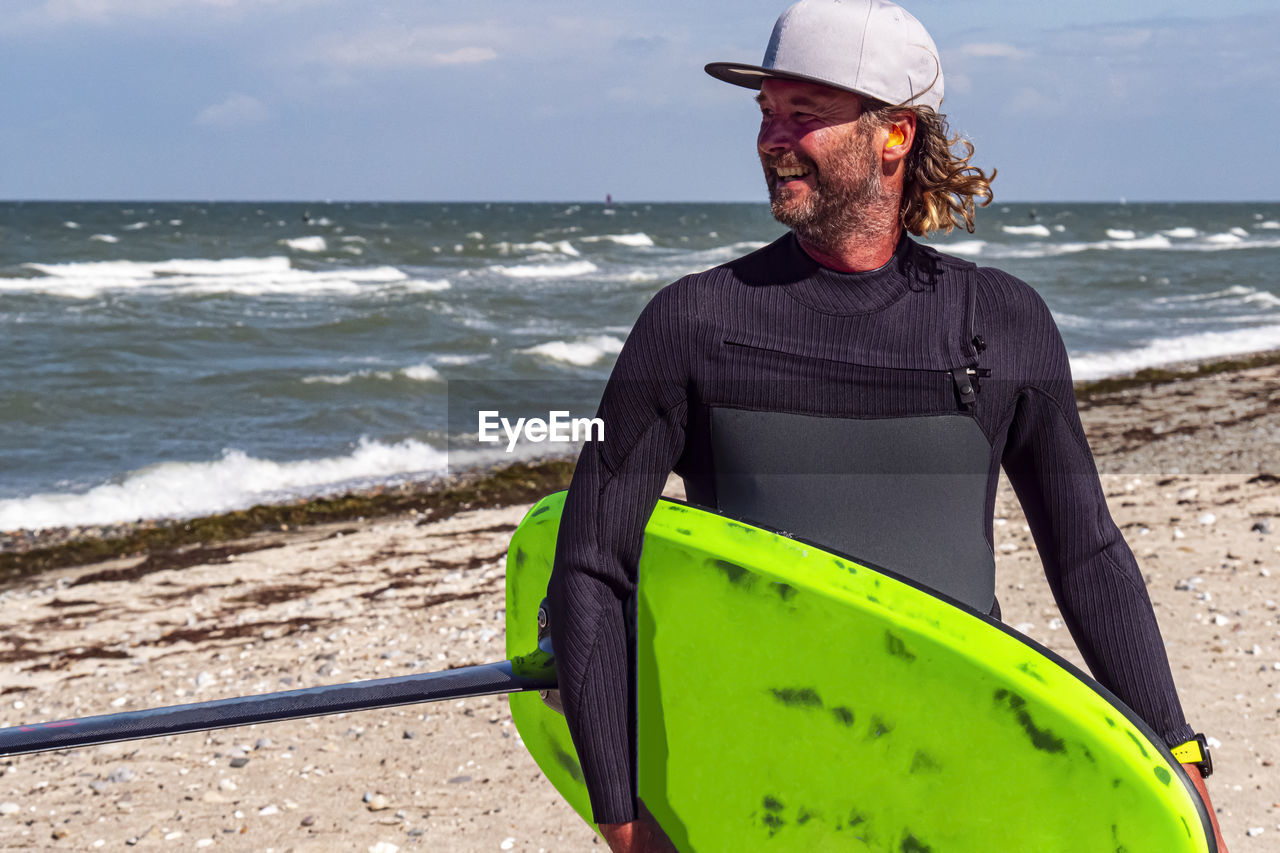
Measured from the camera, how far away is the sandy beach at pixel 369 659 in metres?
3.76

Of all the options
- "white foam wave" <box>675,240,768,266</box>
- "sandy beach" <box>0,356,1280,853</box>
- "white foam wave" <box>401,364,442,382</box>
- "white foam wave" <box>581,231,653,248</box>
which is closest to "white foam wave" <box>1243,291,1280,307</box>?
"white foam wave" <box>675,240,768,266</box>

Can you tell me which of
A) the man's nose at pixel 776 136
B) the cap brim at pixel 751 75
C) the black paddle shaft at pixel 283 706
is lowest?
the black paddle shaft at pixel 283 706

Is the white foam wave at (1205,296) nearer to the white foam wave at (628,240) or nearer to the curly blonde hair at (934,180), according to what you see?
the curly blonde hair at (934,180)

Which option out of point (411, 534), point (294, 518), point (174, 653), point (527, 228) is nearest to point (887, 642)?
point (174, 653)

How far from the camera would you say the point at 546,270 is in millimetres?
35281

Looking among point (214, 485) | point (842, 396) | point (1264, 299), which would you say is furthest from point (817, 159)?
point (1264, 299)

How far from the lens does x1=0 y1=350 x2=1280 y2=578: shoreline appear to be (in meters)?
8.14

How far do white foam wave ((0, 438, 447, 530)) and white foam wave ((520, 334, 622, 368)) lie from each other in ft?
17.9

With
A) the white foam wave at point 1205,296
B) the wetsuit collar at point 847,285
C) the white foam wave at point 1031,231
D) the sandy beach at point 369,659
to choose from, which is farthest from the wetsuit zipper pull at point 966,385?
the white foam wave at point 1031,231

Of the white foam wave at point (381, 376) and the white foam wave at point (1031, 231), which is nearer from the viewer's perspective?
the white foam wave at point (381, 376)

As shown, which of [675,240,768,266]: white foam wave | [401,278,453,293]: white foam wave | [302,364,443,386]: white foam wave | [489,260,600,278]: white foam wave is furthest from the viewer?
[675,240,768,266]: white foam wave

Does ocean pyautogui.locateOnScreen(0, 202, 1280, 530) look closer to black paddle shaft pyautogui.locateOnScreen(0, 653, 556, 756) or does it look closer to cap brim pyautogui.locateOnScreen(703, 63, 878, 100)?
black paddle shaft pyautogui.locateOnScreen(0, 653, 556, 756)

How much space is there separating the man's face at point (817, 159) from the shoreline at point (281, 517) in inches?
284

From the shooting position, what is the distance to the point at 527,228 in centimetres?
6656
